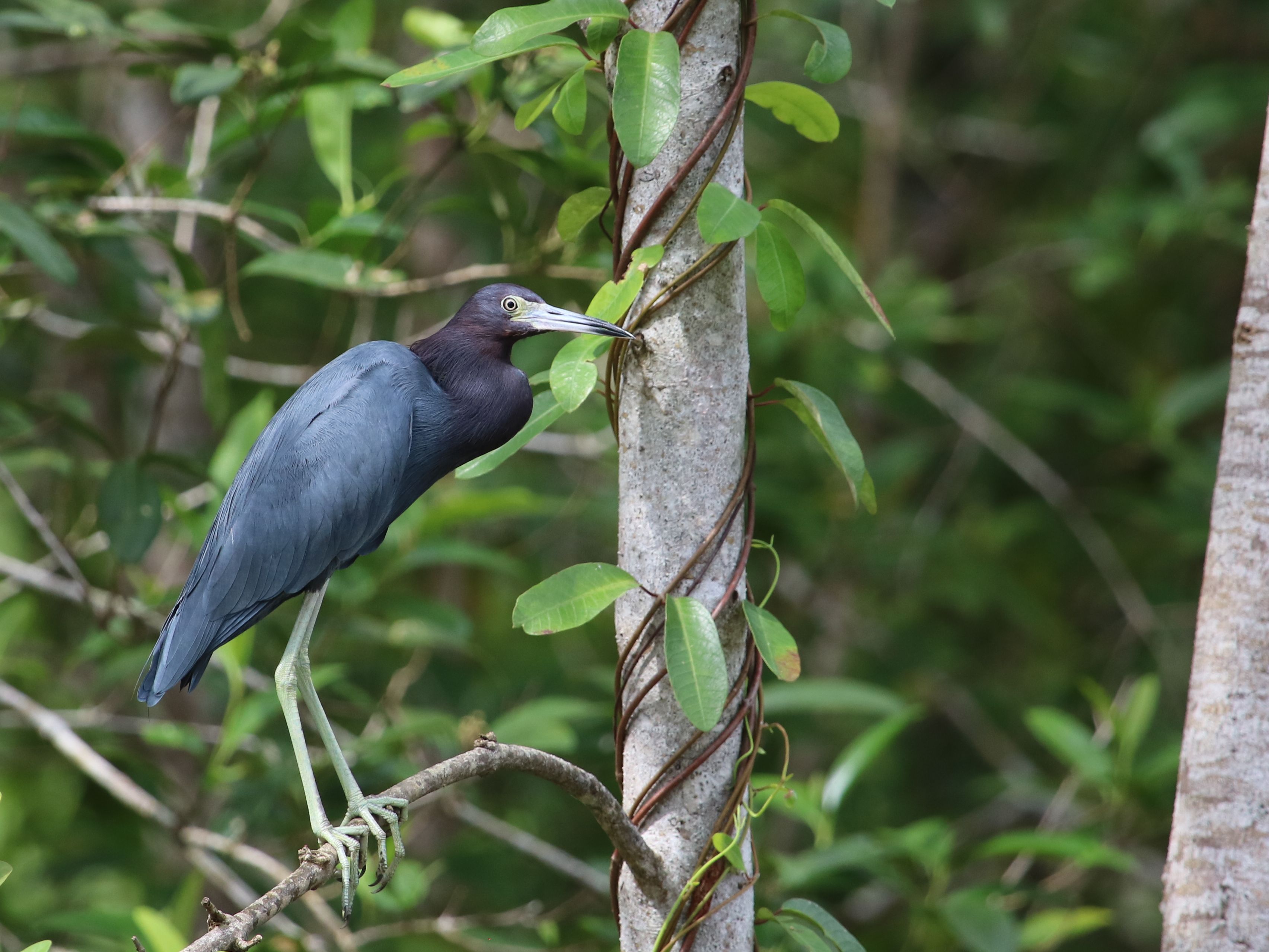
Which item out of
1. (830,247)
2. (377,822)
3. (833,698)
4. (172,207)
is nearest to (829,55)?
(830,247)

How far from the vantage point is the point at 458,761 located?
1832 millimetres

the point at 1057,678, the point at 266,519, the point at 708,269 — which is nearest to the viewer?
the point at 708,269

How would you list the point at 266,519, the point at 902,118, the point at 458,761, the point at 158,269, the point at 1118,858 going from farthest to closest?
the point at 902,118
the point at 158,269
the point at 1118,858
the point at 266,519
the point at 458,761

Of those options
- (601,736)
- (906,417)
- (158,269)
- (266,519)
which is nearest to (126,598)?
(266,519)

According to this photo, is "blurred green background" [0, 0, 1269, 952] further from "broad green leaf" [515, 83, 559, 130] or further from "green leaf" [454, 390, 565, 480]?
"green leaf" [454, 390, 565, 480]

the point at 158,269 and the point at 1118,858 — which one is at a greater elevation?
the point at 158,269

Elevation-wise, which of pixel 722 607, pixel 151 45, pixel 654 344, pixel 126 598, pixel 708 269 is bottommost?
pixel 126 598

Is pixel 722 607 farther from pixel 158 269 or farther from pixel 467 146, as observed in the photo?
pixel 158 269

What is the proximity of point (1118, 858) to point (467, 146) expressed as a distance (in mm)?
2714

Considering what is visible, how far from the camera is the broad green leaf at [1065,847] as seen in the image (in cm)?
337

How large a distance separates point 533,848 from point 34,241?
2185mm

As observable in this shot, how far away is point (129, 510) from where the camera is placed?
3.42 meters

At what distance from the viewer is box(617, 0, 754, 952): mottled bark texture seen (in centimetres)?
200

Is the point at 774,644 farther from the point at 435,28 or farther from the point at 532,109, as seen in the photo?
the point at 435,28
